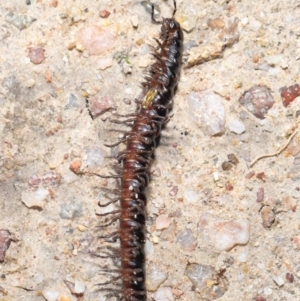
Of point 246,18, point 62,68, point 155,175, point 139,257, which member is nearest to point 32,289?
point 139,257

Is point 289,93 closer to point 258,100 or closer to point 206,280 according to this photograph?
point 258,100

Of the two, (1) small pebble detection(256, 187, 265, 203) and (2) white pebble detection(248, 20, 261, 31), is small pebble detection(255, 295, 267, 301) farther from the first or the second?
(2) white pebble detection(248, 20, 261, 31)

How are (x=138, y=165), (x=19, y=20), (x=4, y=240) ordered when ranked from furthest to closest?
(x=19, y=20) < (x=4, y=240) < (x=138, y=165)

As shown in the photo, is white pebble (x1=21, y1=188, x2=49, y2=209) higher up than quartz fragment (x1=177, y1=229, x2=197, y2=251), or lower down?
higher up

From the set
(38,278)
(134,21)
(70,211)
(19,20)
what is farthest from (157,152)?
(19,20)

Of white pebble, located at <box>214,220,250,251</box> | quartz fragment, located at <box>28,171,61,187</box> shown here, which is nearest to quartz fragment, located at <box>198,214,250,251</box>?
white pebble, located at <box>214,220,250,251</box>

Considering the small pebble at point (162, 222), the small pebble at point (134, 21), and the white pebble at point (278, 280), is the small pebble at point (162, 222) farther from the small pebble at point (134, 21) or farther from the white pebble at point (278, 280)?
the small pebble at point (134, 21)
